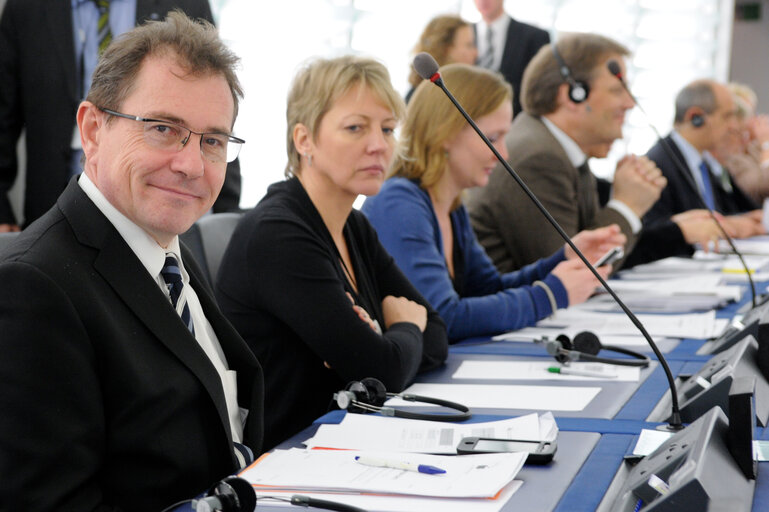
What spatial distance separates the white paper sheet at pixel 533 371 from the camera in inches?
67.8

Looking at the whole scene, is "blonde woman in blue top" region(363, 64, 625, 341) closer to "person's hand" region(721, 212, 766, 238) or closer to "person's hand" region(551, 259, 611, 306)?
"person's hand" region(551, 259, 611, 306)

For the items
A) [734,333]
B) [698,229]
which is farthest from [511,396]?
[698,229]

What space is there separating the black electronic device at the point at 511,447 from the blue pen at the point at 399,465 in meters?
0.10

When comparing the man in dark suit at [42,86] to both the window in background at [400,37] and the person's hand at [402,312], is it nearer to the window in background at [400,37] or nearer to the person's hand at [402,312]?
the window in background at [400,37]

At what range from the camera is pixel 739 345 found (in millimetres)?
1544

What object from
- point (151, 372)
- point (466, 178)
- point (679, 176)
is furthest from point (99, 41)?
point (679, 176)

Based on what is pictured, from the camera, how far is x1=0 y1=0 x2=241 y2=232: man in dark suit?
2.69m

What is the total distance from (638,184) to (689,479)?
251 cm

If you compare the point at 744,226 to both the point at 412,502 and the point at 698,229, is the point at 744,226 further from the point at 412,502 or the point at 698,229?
the point at 412,502

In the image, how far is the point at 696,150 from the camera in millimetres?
4941

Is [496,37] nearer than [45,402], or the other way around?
[45,402]

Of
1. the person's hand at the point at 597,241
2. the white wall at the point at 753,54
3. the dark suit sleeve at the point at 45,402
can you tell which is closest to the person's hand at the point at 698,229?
the person's hand at the point at 597,241

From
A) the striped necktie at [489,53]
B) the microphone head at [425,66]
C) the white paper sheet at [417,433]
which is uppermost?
the microphone head at [425,66]

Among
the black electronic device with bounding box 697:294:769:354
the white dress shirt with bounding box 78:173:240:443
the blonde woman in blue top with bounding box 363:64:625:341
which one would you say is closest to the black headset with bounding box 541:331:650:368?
the black electronic device with bounding box 697:294:769:354
